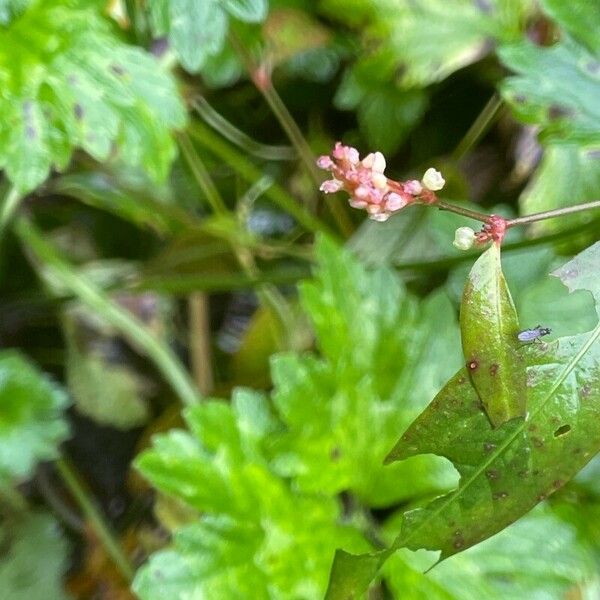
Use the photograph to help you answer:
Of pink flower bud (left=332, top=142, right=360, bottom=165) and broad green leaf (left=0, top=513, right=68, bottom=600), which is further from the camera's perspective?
broad green leaf (left=0, top=513, right=68, bottom=600)

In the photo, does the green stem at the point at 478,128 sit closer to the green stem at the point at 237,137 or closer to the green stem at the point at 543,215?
the green stem at the point at 237,137

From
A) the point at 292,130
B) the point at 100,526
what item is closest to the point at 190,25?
the point at 292,130

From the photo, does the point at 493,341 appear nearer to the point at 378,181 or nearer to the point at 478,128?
the point at 378,181

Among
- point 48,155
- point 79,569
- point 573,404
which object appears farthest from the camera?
point 79,569

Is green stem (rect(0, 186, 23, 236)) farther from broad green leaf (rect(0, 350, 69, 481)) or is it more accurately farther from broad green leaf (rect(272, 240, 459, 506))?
broad green leaf (rect(272, 240, 459, 506))

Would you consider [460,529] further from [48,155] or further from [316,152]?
[316,152]

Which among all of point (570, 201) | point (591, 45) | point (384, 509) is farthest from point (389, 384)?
point (591, 45)

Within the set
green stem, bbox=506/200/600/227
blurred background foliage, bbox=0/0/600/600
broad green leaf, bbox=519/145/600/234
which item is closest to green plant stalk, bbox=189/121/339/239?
blurred background foliage, bbox=0/0/600/600
